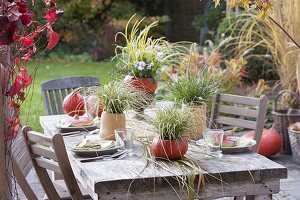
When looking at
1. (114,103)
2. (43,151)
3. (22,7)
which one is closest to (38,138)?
(43,151)

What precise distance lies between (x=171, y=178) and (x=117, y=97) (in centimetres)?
65

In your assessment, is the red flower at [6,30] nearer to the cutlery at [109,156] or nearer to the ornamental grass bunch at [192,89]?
the cutlery at [109,156]

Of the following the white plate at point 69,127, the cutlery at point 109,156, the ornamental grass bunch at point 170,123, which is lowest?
the cutlery at point 109,156

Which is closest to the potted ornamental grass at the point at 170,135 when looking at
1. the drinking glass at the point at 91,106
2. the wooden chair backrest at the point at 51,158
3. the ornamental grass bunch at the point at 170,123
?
the ornamental grass bunch at the point at 170,123

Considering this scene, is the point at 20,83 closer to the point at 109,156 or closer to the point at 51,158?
the point at 51,158

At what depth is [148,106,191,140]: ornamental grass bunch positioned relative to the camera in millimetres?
2629

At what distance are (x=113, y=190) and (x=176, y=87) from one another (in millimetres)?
976

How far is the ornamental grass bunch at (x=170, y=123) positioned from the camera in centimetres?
263

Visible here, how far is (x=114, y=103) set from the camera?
2957 mm

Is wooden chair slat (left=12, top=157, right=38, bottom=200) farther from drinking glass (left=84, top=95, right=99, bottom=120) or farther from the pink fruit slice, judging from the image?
the pink fruit slice

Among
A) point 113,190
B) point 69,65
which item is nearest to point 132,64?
point 113,190

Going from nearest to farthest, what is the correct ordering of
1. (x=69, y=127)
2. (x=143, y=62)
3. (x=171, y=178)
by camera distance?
(x=171, y=178), (x=69, y=127), (x=143, y=62)

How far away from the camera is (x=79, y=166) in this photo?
2.59 metres

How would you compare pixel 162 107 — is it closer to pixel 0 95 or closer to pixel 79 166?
pixel 79 166
